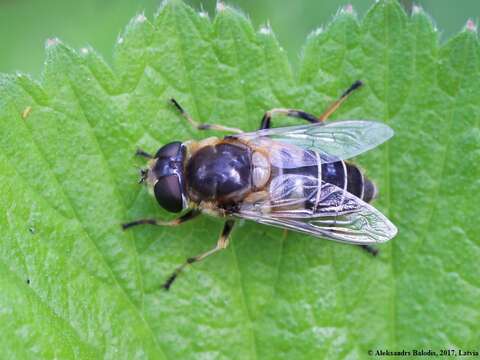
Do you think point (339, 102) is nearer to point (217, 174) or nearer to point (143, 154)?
point (217, 174)

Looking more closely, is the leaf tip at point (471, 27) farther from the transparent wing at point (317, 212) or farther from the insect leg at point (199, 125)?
the insect leg at point (199, 125)

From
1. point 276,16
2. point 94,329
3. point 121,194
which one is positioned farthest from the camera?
point 276,16

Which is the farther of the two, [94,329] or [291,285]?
[291,285]

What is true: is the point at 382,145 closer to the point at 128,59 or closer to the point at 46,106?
the point at 128,59

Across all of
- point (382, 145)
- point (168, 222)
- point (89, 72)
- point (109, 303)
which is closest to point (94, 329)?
point (109, 303)

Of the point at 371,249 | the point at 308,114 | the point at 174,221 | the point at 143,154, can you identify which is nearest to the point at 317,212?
the point at 371,249

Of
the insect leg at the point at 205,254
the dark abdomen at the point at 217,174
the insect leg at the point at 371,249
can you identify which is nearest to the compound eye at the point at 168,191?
the dark abdomen at the point at 217,174
